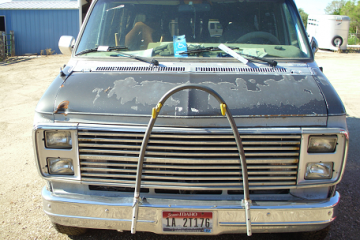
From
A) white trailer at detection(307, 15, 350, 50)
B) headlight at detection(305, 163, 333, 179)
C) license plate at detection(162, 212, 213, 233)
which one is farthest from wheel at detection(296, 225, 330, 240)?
white trailer at detection(307, 15, 350, 50)

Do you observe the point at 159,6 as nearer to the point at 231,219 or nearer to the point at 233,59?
the point at 233,59

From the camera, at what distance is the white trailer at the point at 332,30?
73.5 ft

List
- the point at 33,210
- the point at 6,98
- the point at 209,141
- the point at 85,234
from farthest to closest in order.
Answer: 1. the point at 6,98
2. the point at 33,210
3. the point at 85,234
4. the point at 209,141

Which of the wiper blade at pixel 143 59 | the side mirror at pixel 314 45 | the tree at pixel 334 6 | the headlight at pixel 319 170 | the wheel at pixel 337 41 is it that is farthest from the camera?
the tree at pixel 334 6

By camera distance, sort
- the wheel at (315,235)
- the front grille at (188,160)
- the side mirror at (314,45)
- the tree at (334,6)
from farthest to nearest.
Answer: the tree at (334,6)
the side mirror at (314,45)
the wheel at (315,235)
the front grille at (188,160)

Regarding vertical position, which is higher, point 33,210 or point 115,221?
point 115,221

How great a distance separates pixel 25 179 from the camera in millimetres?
4441

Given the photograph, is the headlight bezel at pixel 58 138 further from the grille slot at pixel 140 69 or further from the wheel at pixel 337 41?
the wheel at pixel 337 41

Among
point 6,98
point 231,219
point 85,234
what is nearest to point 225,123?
point 231,219

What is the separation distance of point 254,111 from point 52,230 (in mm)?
2369

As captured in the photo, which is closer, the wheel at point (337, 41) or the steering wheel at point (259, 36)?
the steering wheel at point (259, 36)

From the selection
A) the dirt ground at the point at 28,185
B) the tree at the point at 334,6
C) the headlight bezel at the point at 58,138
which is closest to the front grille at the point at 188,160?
the headlight bezel at the point at 58,138

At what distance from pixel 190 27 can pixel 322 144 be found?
1912 mm

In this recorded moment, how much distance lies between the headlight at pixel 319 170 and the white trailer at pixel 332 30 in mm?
22996
